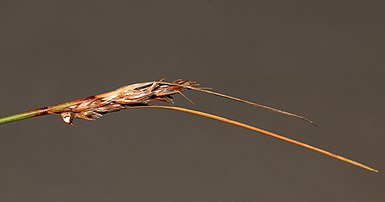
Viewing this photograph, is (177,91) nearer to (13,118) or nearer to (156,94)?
(156,94)

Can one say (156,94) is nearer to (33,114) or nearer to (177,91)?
(177,91)

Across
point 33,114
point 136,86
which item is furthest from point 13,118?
point 136,86

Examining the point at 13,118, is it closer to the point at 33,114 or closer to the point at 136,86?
the point at 33,114

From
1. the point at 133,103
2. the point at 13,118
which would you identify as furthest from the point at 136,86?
the point at 13,118

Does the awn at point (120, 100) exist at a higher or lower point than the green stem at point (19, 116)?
higher

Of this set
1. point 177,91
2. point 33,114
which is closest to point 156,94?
point 177,91

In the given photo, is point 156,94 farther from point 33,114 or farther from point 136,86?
point 33,114

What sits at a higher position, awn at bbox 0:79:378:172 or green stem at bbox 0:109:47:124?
awn at bbox 0:79:378:172
